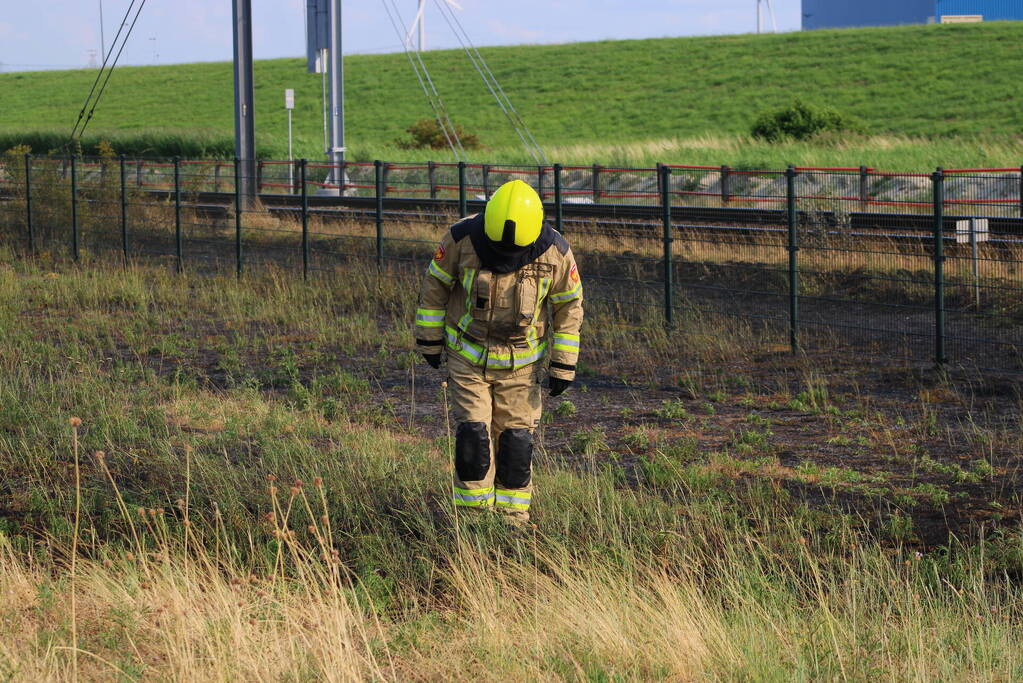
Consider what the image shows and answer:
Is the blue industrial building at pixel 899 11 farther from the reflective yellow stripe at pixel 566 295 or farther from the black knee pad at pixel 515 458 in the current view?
the black knee pad at pixel 515 458

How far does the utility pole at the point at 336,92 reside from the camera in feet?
85.5

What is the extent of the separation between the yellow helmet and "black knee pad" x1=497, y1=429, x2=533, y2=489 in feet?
3.42

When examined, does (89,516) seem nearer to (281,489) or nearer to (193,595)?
(281,489)

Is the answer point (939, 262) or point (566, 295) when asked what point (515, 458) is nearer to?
point (566, 295)

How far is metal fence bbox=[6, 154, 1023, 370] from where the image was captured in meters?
12.8

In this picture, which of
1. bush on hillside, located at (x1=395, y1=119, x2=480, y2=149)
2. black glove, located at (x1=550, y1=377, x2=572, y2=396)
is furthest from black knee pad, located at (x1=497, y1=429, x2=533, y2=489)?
bush on hillside, located at (x1=395, y1=119, x2=480, y2=149)

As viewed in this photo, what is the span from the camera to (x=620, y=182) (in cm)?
3062

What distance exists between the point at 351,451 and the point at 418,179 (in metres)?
26.9

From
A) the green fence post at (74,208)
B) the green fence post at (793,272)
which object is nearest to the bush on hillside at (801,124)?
the green fence post at (74,208)

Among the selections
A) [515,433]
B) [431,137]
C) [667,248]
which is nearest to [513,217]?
[515,433]

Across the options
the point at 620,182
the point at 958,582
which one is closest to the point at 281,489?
the point at 958,582

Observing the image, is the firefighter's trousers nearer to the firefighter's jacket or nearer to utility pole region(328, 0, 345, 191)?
the firefighter's jacket

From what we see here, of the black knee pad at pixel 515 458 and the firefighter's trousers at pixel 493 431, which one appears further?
the black knee pad at pixel 515 458

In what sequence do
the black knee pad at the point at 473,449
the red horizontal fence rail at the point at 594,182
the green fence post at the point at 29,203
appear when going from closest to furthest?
the black knee pad at the point at 473,449, the green fence post at the point at 29,203, the red horizontal fence rail at the point at 594,182
